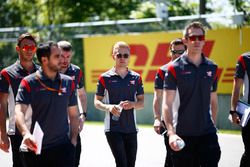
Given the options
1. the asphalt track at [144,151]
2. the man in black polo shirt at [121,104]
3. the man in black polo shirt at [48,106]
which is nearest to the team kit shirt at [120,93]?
the man in black polo shirt at [121,104]

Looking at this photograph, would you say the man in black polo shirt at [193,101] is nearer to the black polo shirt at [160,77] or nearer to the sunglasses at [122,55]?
the black polo shirt at [160,77]

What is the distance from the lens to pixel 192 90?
7223mm

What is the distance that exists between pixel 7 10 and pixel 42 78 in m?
28.4

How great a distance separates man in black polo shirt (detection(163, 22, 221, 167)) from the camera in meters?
7.22

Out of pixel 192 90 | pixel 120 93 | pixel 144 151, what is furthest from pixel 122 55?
pixel 144 151

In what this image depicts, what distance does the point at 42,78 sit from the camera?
702 centimetres

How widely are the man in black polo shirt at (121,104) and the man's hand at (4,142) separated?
160 cm

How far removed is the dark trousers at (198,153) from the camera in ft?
23.9

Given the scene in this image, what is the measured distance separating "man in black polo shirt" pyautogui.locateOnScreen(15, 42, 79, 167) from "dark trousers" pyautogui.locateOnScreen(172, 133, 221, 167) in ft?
3.96

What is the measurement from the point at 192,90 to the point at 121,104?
6.11ft

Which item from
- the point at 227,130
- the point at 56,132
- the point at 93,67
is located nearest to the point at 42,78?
the point at 56,132

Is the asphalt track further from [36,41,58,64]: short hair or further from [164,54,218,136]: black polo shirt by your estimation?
[36,41,58,64]: short hair

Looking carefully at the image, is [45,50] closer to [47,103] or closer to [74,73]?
[47,103]

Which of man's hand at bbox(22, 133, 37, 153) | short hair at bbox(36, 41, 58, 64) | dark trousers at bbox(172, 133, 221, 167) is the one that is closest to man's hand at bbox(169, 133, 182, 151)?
dark trousers at bbox(172, 133, 221, 167)
